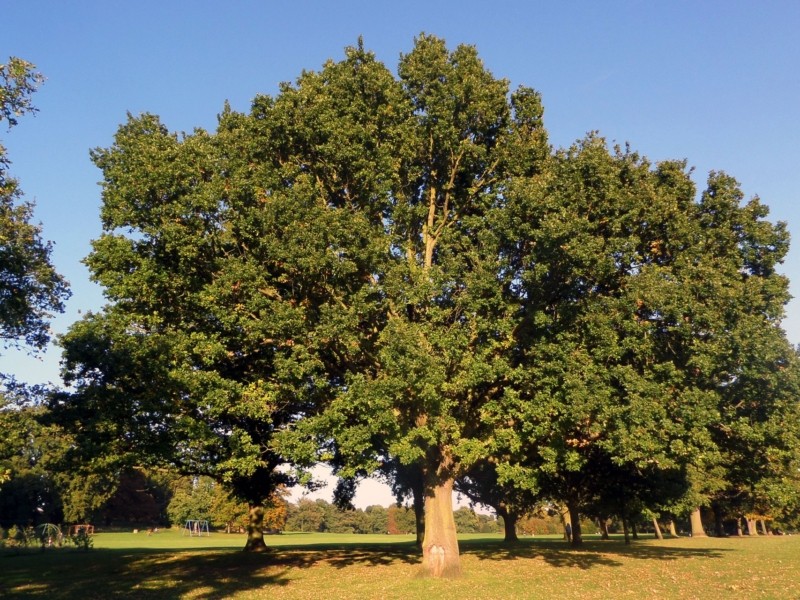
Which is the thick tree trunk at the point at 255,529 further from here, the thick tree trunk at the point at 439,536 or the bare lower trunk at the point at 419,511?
the thick tree trunk at the point at 439,536

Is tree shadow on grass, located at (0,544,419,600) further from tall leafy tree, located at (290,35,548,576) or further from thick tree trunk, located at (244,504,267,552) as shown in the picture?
tall leafy tree, located at (290,35,548,576)

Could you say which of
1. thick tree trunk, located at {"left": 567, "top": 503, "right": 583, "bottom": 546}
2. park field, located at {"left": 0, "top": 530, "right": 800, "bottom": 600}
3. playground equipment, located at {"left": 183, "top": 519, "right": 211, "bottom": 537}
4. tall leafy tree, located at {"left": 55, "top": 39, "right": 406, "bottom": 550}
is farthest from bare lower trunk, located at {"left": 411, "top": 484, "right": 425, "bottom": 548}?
playground equipment, located at {"left": 183, "top": 519, "right": 211, "bottom": 537}

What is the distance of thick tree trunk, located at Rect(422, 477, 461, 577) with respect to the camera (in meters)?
26.6

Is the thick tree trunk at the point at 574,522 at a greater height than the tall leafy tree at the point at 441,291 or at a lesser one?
lesser

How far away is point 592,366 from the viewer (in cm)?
2286

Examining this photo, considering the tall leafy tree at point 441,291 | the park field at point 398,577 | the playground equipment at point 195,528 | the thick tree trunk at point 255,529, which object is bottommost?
the playground equipment at point 195,528

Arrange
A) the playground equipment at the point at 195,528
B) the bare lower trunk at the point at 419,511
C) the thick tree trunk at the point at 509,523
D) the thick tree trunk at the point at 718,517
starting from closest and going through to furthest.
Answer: the bare lower trunk at the point at 419,511, the thick tree trunk at the point at 509,523, the thick tree trunk at the point at 718,517, the playground equipment at the point at 195,528

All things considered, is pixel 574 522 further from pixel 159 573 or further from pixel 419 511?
pixel 159 573

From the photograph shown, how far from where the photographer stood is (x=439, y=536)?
2689cm

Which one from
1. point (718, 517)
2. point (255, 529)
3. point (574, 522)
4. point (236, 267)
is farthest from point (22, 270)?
point (718, 517)

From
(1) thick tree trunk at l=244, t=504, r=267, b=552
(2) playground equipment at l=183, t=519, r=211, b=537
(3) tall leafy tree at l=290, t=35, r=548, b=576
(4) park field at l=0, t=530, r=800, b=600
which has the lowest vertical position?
(2) playground equipment at l=183, t=519, r=211, b=537

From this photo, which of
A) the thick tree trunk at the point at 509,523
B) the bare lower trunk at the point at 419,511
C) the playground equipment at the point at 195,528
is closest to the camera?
the bare lower trunk at the point at 419,511

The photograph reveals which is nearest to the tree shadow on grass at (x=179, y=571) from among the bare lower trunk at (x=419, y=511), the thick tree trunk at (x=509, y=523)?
the bare lower trunk at (x=419, y=511)

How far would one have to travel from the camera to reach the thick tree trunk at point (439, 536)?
87.2 ft
